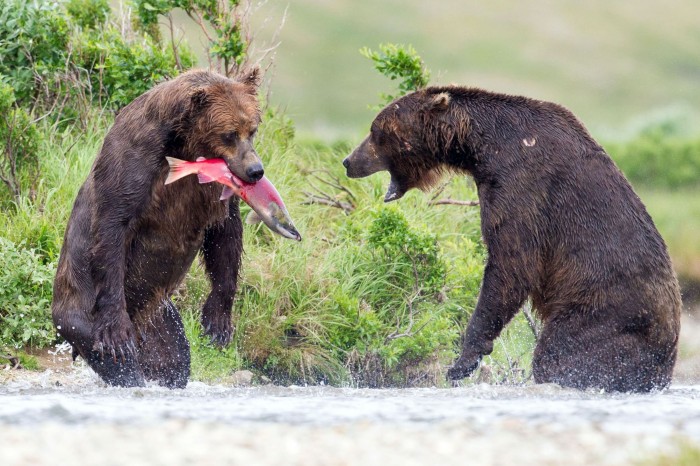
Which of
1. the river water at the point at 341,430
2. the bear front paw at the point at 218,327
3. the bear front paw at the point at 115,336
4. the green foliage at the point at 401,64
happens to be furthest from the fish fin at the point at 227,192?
the green foliage at the point at 401,64

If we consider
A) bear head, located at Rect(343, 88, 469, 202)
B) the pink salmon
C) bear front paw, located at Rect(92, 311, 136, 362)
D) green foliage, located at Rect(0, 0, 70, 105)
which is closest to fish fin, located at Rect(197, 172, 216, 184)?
the pink salmon

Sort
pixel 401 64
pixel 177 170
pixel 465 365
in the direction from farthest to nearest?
pixel 401 64, pixel 465 365, pixel 177 170

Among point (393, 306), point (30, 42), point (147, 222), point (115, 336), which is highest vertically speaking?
point (30, 42)

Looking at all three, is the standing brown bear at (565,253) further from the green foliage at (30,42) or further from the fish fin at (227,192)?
the green foliage at (30,42)

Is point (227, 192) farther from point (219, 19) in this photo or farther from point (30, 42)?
point (30, 42)

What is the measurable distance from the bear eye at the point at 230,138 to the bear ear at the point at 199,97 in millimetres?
195

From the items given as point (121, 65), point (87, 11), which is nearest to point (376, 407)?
point (121, 65)

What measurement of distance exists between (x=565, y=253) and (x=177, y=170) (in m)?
2.09

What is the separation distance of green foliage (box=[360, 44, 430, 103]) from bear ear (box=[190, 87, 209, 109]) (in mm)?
2692

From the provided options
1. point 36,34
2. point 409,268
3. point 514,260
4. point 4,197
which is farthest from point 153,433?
point 36,34

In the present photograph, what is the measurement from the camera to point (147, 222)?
5.82 meters

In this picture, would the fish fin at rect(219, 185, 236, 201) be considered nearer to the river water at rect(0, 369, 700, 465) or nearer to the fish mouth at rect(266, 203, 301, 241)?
the fish mouth at rect(266, 203, 301, 241)

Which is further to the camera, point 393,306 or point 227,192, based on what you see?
point 393,306

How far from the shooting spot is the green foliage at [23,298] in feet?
23.8
